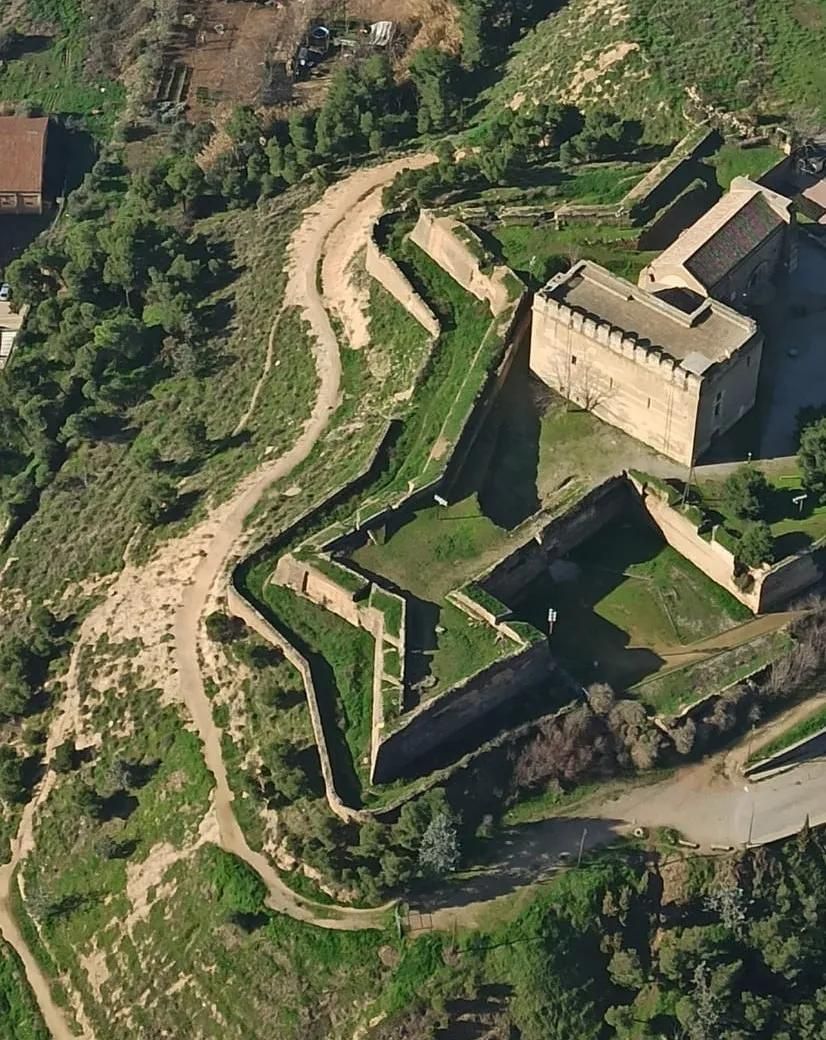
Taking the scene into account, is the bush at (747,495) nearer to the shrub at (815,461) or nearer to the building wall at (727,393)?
the shrub at (815,461)

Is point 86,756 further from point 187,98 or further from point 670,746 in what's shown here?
point 187,98

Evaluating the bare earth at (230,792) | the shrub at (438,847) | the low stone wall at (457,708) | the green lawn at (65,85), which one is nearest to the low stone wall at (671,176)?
the bare earth at (230,792)

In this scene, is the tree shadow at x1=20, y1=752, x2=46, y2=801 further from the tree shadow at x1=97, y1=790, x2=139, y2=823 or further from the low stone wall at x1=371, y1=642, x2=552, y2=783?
the low stone wall at x1=371, y1=642, x2=552, y2=783

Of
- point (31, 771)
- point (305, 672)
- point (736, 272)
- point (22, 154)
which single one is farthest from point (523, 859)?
point (22, 154)

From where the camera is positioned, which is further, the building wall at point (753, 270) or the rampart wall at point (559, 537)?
the building wall at point (753, 270)

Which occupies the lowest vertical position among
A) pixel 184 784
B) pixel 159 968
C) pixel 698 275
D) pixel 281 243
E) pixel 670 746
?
pixel 159 968

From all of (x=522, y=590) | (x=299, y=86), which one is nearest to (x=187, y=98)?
(x=299, y=86)

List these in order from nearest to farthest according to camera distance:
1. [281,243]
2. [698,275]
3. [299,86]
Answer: [698,275]
[281,243]
[299,86]
